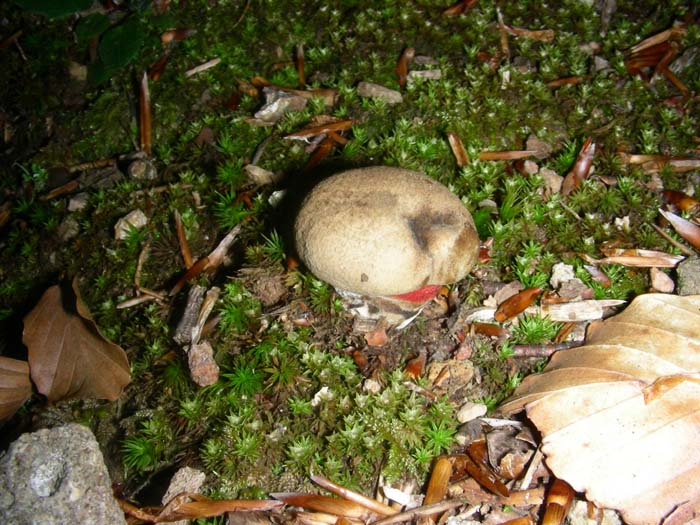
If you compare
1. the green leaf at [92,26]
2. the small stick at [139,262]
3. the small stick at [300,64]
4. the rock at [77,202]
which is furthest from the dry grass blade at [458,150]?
the green leaf at [92,26]

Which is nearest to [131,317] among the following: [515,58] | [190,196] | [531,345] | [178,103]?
[190,196]

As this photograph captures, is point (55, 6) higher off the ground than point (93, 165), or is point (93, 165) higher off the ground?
point (55, 6)

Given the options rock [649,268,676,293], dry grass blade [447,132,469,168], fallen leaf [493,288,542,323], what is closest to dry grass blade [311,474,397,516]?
fallen leaf [493,288,542,323]

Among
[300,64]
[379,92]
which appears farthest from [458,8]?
[300,64]

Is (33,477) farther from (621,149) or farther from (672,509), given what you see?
(621,149)

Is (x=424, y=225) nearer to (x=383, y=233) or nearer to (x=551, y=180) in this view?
(x=383, y=233)

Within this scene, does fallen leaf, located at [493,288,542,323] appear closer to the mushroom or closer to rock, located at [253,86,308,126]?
the mushroom
